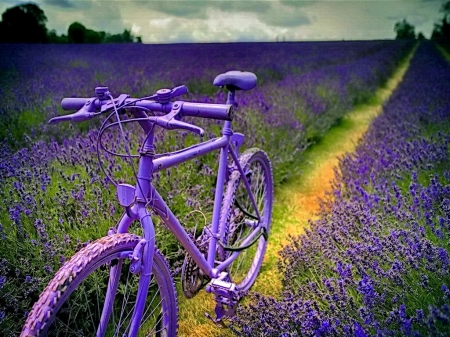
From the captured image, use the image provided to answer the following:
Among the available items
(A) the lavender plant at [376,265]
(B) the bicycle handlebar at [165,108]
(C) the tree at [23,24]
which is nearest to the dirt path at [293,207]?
(A) the lavender plant at [376,265]

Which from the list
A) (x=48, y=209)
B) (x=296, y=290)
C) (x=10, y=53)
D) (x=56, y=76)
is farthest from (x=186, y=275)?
(x=56, y=76)

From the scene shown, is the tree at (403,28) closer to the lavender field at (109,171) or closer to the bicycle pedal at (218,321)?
the lavender field at (109,171)

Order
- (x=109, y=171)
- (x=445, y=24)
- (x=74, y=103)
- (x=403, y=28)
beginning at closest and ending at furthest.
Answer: (x=74, y=103), (x=109, y=171), (x=445, y=24), (x=403, y=28)

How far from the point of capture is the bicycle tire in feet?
6.67

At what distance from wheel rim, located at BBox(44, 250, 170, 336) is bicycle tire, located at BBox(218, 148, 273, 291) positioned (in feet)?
1.67

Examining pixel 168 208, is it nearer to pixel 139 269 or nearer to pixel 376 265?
pixel 139 269

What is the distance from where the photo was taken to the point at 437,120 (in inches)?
150

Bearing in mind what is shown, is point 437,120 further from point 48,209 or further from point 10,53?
point 10,53

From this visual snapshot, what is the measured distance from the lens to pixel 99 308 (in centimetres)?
183

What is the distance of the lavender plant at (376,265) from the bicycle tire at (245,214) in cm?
28

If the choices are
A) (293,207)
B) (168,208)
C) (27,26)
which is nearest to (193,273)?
Result: (168,208)

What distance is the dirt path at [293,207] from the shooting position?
2164mm

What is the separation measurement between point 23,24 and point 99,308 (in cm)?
285

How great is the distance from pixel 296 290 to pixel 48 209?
145cm
